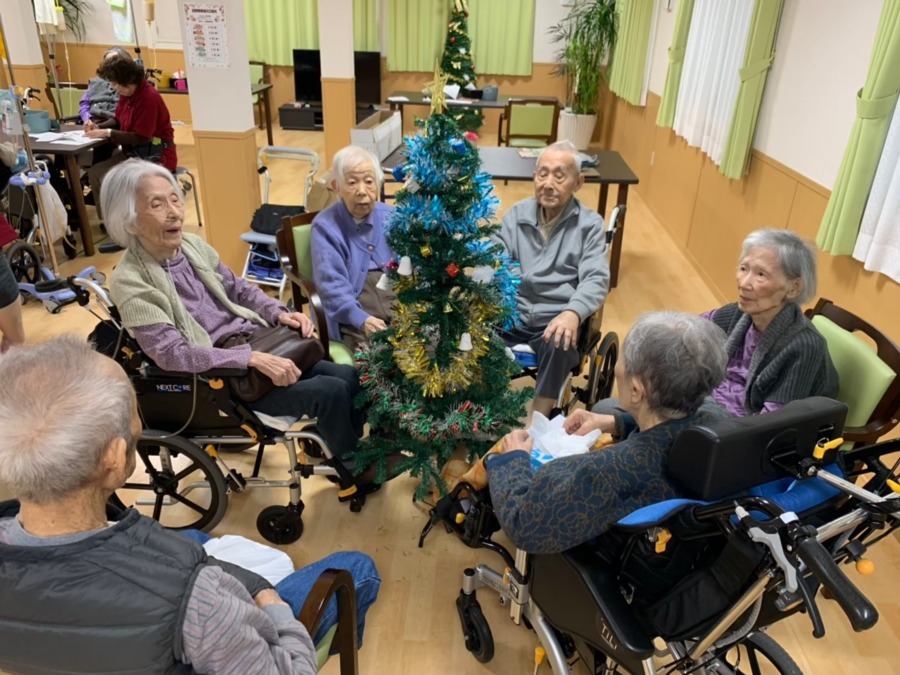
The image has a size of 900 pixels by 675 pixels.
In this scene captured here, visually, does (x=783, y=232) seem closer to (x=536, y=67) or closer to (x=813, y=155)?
(x=813, y=155)

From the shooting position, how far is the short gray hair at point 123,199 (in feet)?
6.34

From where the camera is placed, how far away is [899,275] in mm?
2422

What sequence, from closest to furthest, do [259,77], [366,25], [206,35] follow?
1. [206,35]
2. [259,77]
3. [366,25]

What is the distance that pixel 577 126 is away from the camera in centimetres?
808

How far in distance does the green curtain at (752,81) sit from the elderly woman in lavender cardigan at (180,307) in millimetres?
2961

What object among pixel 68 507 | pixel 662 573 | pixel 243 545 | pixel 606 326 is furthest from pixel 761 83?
pixel 68 507

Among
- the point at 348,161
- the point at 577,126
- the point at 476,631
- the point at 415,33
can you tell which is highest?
the point at 415,33

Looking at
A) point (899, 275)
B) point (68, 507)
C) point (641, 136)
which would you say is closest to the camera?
point (68, 507)

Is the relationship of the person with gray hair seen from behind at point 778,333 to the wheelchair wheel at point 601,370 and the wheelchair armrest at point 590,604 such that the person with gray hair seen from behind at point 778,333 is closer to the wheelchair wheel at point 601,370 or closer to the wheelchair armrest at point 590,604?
the wheelchair armrest at point 590,604

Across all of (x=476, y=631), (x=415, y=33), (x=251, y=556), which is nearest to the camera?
(x=251, y=556)

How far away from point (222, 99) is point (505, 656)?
11.0 feet

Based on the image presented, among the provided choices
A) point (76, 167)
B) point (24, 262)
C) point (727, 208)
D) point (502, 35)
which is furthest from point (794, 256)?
point (502, 35)

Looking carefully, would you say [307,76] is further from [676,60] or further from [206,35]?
[206,35]

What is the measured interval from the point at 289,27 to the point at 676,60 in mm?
5960
